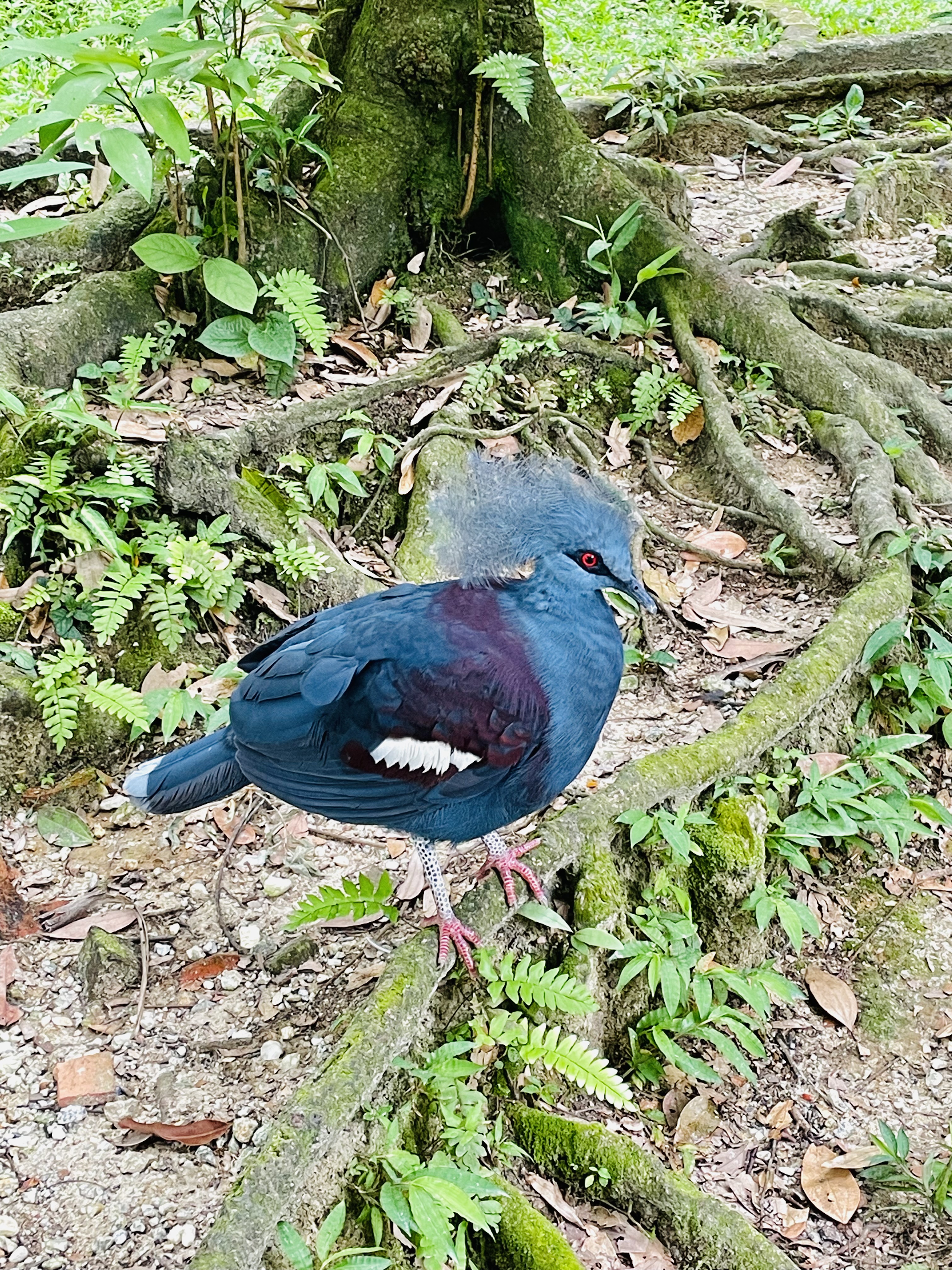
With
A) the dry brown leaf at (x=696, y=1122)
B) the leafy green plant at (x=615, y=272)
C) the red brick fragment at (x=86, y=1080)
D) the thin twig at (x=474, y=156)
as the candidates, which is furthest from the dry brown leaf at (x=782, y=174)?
the red brick fragment at (x=86, y=1080)

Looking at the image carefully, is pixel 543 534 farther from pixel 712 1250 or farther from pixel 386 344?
pixel 386 344

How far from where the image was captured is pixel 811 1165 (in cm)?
312

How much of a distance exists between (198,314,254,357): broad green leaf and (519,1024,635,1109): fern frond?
310 cm

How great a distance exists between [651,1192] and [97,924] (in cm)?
167

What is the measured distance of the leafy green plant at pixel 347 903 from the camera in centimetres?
303

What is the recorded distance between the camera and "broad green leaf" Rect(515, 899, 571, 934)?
10.3 ft

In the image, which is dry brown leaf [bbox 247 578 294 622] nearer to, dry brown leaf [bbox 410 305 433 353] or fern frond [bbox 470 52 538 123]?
dry brown leaf [bbox 410 305 433 353]

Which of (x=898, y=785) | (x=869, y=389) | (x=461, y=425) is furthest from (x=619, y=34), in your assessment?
(x=898, y=785)

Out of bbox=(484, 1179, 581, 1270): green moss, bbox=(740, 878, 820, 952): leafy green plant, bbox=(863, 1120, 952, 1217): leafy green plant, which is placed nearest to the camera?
bbox=(484, 1179, 581, 1270): green moss

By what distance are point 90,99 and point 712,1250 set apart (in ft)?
12.0

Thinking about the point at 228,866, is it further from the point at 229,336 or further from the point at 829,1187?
the point at 229,336

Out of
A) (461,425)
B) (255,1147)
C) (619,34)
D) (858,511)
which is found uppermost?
(619,34)

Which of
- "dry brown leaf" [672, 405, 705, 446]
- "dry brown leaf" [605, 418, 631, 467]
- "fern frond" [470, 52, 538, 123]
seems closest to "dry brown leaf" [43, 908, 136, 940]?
"dry brown leaf" [605, 418, 631, 467]

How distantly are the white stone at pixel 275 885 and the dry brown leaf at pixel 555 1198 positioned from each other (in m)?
1.10
